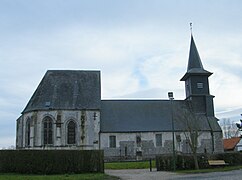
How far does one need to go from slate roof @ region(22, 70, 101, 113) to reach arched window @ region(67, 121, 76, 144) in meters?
2.09

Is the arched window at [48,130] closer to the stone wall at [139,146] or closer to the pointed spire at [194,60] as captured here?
the stone wall at [139,146]

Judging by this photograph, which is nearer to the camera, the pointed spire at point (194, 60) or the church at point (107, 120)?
the church at point (107, 120)

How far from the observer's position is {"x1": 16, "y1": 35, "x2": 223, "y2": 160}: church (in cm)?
3666

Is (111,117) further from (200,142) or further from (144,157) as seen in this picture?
(200,142)

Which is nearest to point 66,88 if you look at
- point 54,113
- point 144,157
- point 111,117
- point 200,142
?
point 54,113

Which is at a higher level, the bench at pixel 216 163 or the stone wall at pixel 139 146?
the stone wall at pixel 139 146

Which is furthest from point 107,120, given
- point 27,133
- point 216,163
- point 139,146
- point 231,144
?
point 231,144

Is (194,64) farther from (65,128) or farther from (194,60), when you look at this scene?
(65,128)

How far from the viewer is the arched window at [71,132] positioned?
3684cm

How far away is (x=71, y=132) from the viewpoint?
37156mm

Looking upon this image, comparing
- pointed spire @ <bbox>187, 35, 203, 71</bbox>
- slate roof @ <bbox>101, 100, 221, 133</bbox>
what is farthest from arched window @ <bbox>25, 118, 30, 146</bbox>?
pointed spire @ <bbox>187, 35, 203, 71</bbox>

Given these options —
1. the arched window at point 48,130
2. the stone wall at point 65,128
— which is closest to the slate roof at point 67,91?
the stone wall at point 65,128

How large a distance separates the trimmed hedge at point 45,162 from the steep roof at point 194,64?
86.2 feet

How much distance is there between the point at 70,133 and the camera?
37.1 m
